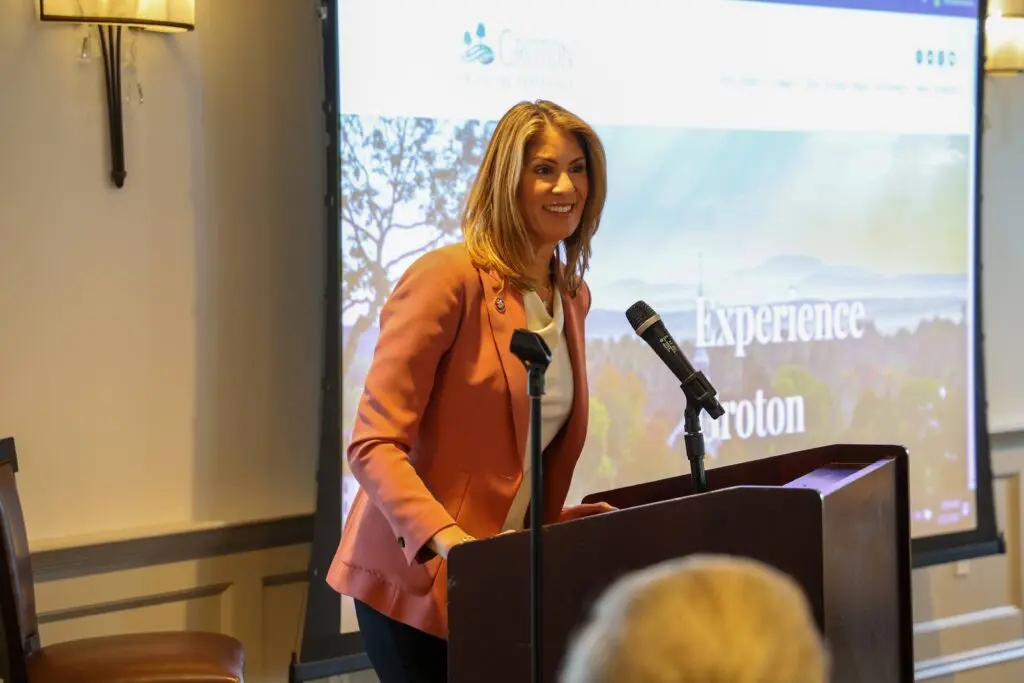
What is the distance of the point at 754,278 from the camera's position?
3301mm

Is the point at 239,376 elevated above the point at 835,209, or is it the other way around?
the point at 835,209

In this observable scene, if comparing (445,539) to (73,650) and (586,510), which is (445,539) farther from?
(73,650)

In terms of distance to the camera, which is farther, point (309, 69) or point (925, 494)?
point (925, 494)

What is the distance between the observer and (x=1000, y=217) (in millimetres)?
3857

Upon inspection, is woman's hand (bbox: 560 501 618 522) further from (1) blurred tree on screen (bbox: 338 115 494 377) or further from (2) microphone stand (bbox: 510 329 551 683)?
(1) blurred tree on screen (bbox: 338 115 494 377)

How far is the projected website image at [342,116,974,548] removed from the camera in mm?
2727

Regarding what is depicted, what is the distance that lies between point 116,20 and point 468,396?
1.24 m

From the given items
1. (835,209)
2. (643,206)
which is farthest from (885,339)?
(643,206)

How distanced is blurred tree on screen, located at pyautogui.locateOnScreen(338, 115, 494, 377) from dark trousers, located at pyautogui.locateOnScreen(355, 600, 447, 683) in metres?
0.98

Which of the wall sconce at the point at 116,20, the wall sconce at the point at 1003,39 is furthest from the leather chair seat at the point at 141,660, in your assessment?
the wall sconce at the point at 1003,39

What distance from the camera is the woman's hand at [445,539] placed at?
5.23 feet

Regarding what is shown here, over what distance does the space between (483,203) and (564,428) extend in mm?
371

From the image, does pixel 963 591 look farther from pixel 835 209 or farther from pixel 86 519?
pixel 86 519

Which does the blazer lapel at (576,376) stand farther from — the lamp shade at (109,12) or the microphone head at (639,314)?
the lamp shade at (109,12)
